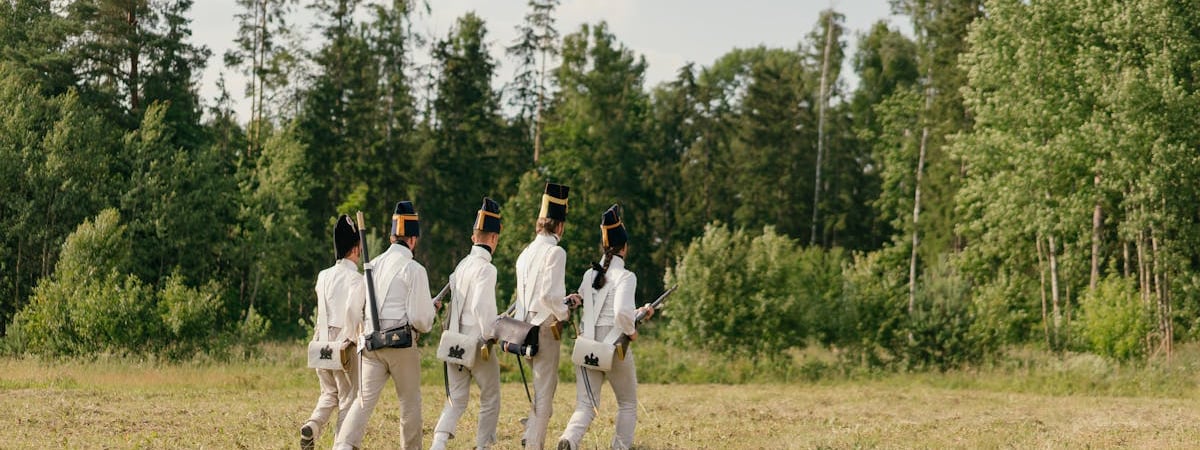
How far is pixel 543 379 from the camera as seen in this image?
11.4 m

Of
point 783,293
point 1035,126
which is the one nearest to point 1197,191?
point 1035,126

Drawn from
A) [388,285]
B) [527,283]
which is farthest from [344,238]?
[527,283]

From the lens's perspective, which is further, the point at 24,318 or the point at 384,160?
the point at 384,160

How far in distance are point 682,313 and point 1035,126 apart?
38.9 feet

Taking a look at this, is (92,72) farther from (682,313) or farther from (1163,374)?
(1163,374)

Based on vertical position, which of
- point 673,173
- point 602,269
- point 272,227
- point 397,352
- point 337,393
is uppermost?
point 673,173

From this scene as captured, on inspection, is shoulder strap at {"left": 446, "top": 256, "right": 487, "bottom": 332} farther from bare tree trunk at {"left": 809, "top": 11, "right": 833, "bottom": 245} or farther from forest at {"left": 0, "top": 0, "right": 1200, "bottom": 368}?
bare tree trunk at {"left": 809, "top": 11, "right": 833, "bottom": 245}

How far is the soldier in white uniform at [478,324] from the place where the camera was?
11055 millimetres

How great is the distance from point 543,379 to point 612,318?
0.89m

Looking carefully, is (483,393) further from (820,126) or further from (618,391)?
(820,126)

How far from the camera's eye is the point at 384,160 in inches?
2124

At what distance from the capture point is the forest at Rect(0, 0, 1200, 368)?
108 feet

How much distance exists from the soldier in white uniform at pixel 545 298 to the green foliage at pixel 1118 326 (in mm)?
25219

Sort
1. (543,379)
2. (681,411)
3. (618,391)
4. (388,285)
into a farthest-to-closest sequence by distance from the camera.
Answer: (681,411) < (618,391) < (543,379) < (388,285)
